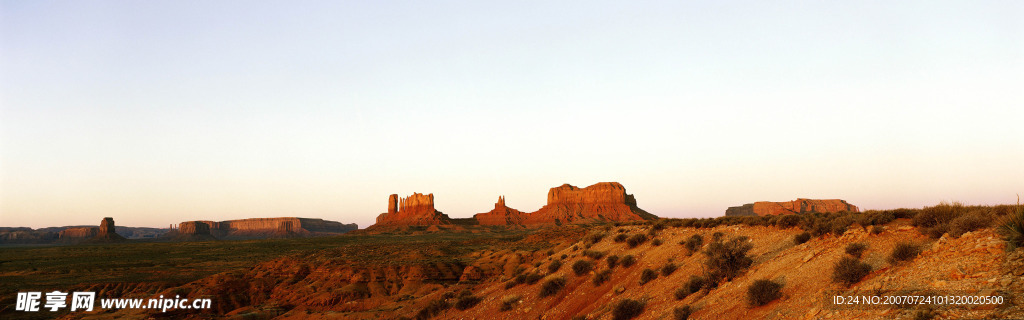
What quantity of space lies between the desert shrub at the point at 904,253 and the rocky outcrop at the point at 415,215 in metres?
152

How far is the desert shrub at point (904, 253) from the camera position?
Answer: 40.6 ft

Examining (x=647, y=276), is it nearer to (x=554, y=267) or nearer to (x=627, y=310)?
(x=627, y=310)

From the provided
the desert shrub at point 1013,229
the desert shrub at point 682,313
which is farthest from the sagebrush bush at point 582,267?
the desert shrub at point 1013,229

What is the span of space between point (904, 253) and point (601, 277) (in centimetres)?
1134

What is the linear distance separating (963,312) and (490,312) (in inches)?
678

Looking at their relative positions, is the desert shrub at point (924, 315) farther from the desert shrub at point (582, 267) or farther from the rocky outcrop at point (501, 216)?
the rocky outcrop at point (501, 216)

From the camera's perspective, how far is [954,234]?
12.2m

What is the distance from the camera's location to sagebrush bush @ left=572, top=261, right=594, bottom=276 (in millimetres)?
23406

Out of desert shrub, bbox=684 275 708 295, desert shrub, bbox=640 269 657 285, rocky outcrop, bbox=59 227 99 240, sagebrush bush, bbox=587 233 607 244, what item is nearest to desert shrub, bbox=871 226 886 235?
desert shrub, bbox=684 275 708 295

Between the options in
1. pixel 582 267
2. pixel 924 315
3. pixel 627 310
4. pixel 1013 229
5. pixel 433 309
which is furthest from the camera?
pixel 433 309

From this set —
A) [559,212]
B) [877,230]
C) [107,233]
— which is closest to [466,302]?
[877,230]

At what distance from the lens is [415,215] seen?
180500 millimetres

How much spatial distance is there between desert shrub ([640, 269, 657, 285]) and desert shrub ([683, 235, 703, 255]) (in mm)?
2266

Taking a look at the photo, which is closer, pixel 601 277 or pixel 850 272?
pixel 850 272
